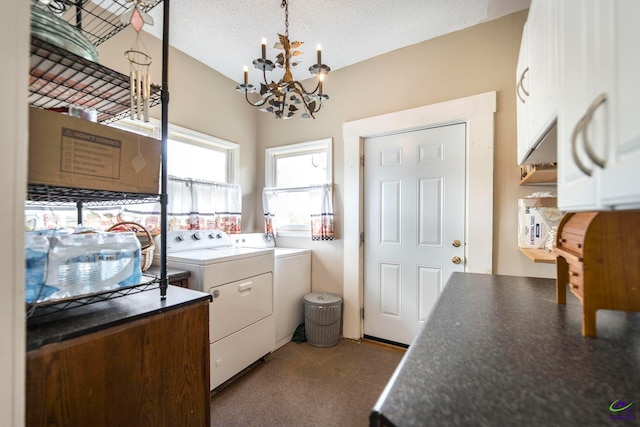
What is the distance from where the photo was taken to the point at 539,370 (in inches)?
22.2

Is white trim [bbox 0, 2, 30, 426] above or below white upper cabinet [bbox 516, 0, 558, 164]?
below

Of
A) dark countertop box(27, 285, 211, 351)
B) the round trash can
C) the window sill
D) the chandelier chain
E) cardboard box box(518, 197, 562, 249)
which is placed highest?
the chandelier chain

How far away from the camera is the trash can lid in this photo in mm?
2449

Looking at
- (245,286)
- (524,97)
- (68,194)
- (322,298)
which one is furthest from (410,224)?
(68,194)

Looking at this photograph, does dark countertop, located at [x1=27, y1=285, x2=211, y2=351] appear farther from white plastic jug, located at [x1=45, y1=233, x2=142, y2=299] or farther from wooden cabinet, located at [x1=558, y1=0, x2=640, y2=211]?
wooden cabinet, located at [x1=558, y1=0, x2=640, y2=211]

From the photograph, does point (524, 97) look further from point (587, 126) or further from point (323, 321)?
point (323, 321)

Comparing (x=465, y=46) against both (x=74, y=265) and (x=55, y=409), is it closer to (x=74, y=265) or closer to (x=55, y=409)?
(x=74, y=265)

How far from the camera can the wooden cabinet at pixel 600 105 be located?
45 centimetres

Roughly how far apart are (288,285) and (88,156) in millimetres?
1983

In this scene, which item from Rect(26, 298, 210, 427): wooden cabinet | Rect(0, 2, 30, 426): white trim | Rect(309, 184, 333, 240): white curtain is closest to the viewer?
Rect(0, 2, 30, 426): white trim

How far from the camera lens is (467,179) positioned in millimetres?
2127

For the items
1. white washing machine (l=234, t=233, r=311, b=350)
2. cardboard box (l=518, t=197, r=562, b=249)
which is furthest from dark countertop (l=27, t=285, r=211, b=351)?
cardboard box (l=518, t=197, r=562, b=249)

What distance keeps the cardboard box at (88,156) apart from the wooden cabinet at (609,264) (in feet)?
4.51

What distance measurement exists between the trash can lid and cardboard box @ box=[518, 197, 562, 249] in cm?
154
